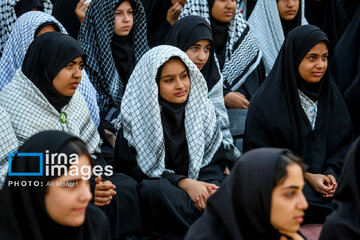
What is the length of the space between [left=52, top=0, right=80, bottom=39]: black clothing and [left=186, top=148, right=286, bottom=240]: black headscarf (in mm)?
3957

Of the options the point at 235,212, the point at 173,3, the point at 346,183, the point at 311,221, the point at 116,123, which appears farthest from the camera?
the point at 173,3

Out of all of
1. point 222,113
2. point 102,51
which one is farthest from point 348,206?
point 102,51

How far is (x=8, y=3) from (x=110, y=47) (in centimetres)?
93

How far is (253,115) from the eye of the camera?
510 cm

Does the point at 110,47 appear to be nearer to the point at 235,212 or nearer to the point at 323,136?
the point at 323,136

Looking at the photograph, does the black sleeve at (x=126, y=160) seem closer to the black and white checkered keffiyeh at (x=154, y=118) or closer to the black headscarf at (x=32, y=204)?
the black and white checkered keffiyeh at (x=154, y=118)

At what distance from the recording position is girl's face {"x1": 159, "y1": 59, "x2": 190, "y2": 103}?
4.73 metres

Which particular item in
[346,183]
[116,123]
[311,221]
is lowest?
[311,221]

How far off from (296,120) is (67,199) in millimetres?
2408

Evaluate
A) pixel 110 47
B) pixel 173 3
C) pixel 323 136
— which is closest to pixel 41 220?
pixel 323 136

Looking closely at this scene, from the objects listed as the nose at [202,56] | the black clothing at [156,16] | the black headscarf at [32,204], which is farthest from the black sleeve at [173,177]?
the black clothing at [156,16]

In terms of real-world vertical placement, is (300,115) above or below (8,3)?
below

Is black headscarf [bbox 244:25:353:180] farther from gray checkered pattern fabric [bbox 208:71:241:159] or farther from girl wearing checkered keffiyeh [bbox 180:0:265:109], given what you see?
girl wearing checkered keffiyeh [bbox 180:0:265:109]

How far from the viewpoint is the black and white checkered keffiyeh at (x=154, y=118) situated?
4676mm
